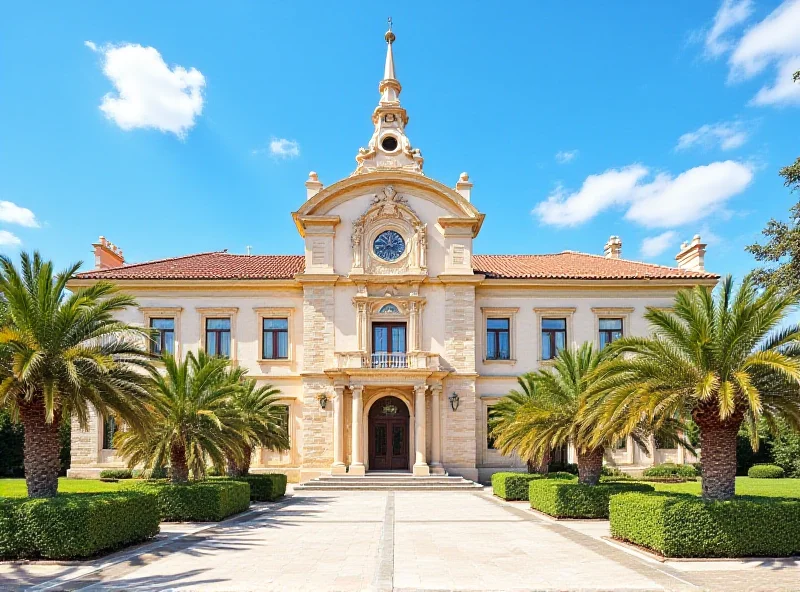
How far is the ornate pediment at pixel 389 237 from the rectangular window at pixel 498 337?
431 centimetres

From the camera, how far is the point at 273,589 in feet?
34.3

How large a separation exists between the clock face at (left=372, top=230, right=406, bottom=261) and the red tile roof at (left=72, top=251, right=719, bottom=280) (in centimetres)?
402

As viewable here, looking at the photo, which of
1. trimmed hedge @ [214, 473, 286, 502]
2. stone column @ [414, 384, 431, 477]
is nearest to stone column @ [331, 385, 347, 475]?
stone column @ [414, 384, 431, 477]

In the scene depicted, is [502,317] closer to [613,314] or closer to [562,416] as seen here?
[613,314]

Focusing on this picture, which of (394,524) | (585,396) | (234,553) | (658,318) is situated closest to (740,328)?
(658,318)

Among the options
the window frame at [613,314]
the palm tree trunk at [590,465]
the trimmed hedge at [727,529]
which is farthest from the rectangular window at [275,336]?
the trimmed hedge at [727,529]

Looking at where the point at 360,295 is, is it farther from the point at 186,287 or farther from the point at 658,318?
the point at 658,318

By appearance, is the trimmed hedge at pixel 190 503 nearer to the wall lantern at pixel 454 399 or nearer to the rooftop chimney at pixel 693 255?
the wall lantern at pixel 454 399

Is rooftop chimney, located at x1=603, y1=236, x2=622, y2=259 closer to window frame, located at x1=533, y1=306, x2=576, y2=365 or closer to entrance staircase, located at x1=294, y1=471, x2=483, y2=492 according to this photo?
window frame, located at x1=533, y1=306, x2=576, y2=365

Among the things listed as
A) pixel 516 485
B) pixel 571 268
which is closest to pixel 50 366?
pixel 516 485

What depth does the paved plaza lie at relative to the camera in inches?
424

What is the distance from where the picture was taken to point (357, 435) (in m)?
30.0

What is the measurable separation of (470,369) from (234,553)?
19322 millimetres

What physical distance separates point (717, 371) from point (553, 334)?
19.5 meters
